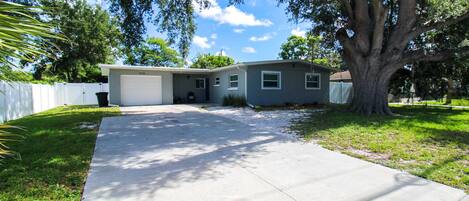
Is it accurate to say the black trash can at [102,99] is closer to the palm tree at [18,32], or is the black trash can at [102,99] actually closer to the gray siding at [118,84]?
the gray siding at [118,84]

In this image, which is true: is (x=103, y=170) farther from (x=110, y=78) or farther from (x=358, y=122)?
(x=110, y=78)

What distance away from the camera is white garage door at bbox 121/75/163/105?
17484mm

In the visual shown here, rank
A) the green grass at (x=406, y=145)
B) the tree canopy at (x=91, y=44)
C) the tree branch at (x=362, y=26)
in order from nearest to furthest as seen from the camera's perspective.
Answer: the green grass at (x=406, y=145), the tree branch at (x=362, y=26), the tree canopy at (x=91, y=44)

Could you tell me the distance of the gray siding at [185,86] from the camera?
65.3 feet

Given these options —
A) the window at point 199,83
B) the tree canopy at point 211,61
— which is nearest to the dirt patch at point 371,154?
the window at point 199,83

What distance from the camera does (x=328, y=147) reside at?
577 cm

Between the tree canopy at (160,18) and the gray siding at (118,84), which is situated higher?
the tree canopy at (160,18)

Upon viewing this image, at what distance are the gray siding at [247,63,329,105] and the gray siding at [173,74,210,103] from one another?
6.29m

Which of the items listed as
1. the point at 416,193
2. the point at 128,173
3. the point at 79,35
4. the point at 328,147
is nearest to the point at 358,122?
the point at 328,147

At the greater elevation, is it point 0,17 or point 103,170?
point 0,17

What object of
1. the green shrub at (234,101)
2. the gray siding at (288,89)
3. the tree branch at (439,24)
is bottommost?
the green shrub at (234,101)

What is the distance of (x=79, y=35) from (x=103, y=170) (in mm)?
22547

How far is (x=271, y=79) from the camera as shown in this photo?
16094 mm

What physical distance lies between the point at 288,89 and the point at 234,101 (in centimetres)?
328
